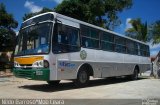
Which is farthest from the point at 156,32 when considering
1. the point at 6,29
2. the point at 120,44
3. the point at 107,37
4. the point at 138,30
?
the point at 107,37

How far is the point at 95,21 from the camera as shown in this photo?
33.2 metres

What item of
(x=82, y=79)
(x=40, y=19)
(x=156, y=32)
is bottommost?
(x=82, y=79)

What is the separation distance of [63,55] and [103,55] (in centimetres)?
392

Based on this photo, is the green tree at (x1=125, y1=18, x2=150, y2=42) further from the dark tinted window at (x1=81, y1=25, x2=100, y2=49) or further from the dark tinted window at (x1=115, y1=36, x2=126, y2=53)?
the dark tinted window at (x1=81, y1=25, x2=100, y2=49)

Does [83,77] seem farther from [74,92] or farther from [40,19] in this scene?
[40,19]

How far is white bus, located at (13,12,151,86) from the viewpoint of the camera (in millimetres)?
10930

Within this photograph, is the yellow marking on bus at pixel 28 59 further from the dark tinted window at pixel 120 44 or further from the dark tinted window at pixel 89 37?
the dark tinted window at pixel 120 44

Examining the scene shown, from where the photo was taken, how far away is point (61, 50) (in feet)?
37.4

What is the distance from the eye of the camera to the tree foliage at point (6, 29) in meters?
35.3

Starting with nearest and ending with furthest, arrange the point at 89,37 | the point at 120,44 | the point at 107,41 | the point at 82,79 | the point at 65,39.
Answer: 1. the point at 65,39
2. the point at 82,79
3. the point at 89,37
4. the point at 107,41
5. the point at 120,44

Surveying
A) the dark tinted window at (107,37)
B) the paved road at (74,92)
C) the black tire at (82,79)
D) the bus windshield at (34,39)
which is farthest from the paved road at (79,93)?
the dark tinted window at (107,37)

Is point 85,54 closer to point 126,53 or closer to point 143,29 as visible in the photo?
point 126,53

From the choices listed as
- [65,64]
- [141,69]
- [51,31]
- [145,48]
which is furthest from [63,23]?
[145,48]

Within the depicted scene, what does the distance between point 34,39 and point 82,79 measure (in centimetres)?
306
